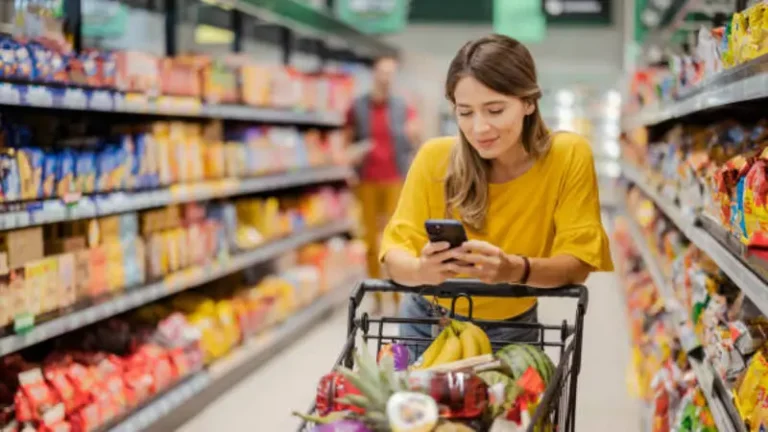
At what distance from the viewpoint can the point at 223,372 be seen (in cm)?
505

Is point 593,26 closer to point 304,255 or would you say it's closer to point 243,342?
point 304,255

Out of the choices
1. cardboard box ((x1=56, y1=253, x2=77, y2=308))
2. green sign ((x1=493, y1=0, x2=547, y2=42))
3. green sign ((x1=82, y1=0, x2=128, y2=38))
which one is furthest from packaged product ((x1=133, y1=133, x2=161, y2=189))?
green sign ((x1=493, y1=0, x2=547, y2=42))

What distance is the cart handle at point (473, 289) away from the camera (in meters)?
2.12

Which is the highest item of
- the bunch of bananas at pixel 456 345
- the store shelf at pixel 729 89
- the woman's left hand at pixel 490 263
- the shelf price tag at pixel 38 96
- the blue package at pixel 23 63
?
the blue package at pixel 23 63

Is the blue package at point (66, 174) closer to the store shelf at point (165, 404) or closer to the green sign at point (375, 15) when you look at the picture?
the store shelf at point (165, 404)

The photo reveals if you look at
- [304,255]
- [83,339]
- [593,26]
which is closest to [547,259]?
[83,339]

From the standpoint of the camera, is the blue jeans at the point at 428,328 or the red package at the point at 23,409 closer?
the blue jeans at the point at 428,328

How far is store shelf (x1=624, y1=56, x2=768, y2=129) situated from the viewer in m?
2.04

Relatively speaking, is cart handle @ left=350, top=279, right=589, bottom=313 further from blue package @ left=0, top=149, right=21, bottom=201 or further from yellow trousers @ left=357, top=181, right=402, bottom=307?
A: yellow trousers @ left=357, top=181, right=402, bottom=307

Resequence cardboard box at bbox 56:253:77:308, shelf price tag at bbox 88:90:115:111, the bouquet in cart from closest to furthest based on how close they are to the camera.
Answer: the bouquet in cart
cardboard box at bbox 56:253:77:308
shelf price tag at bbox 88:90:115:111

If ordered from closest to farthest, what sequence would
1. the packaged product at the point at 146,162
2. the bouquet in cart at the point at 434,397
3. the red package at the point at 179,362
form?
the bouquet in cart at the point at 434,397
the packaged product at the point at 146,162
the red package at the point at 179,362

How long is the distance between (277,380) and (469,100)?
352 cm

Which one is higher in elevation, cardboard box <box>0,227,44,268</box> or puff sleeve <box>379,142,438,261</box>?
puff sleeve <box>379,142,438,261</box>

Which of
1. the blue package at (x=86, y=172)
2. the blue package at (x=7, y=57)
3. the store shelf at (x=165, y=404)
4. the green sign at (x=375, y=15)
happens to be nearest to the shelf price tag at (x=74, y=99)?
the blue package at (x=86, y=172)
